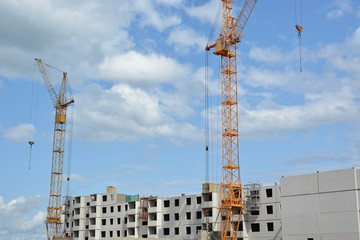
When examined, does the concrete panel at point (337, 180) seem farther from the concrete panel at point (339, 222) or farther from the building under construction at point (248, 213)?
the concrete panel at point (339, 222)

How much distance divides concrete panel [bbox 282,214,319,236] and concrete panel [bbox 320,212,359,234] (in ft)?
3.89

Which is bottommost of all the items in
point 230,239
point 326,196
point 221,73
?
point 230,239

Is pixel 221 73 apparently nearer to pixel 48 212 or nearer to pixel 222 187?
pixel 222 187

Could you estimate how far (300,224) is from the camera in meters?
77.2

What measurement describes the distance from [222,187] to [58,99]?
69.5 metres

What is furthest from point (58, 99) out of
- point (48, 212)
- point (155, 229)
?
point (155, 229)

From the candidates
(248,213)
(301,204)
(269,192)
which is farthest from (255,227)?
(301,204)

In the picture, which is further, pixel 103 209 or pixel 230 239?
pixel 103 209

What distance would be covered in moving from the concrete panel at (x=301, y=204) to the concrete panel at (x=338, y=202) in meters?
1.08

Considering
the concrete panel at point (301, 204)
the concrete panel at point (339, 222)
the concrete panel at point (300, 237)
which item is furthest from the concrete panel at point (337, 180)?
the concrete panel at point (300, 237)

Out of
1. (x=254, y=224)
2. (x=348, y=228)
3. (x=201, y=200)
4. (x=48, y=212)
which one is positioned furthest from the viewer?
(x=48, y=212)

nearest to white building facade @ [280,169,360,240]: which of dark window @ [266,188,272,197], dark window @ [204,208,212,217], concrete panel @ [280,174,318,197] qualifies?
concrete panel @ [280,174,318,197]

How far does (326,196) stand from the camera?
244ft

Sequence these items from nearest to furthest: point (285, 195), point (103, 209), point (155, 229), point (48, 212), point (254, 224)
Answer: point (285, 195), point (254, 224), point (155, 229), point (103, 209), point (48, 212)
